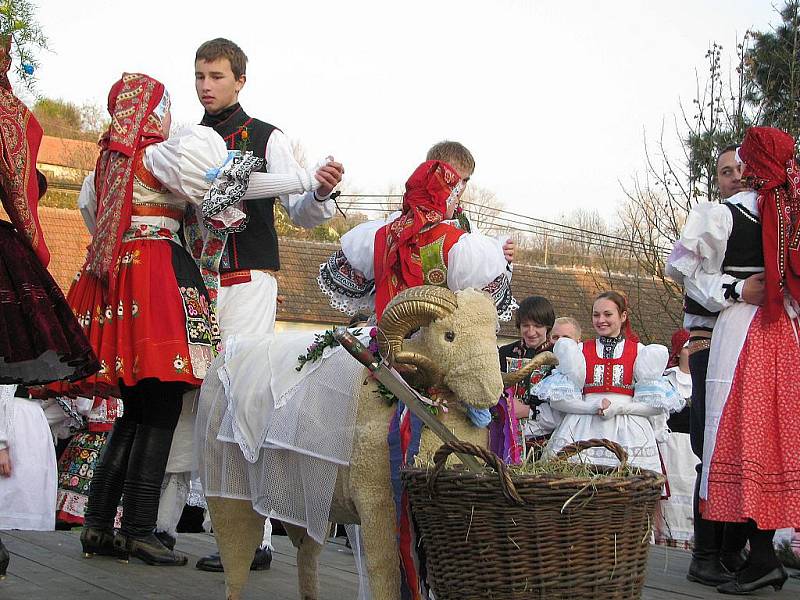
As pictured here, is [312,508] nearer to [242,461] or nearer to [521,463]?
[242,461]

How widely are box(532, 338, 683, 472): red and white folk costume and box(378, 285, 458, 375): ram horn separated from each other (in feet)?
11.3

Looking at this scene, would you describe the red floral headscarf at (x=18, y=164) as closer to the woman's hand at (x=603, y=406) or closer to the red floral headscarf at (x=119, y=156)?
the red floral headscarf at (x=119, y=156)

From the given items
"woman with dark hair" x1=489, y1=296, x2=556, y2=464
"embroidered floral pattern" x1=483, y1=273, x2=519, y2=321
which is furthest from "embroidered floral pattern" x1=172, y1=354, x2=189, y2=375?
"woman with dark hair" x1=489, y1=296, x2=556, y2=464

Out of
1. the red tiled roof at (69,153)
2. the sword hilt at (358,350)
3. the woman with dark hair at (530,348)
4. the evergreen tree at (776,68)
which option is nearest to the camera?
the sword hilt at (358,350)

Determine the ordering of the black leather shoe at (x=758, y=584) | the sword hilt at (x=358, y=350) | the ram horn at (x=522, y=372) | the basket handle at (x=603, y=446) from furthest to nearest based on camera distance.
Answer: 1. the black leather shoe at (x=758, y=584)
2. the ram horn at (x=522, y=372)
3. the sword hilt at (x=358, y=350)
4. the basket handle at (x=603, y=446)

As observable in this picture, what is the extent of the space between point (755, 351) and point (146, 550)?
309cm

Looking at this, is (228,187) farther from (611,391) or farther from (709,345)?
(611,391)

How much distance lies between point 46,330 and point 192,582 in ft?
4.57

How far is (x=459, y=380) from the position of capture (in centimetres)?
347

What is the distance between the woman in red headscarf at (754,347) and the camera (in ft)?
16.9

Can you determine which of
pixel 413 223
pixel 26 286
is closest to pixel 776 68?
pixel 413 223

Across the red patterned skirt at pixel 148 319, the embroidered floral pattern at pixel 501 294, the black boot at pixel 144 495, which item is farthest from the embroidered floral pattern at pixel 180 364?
the embroidered floral pattern at pixel 501 294

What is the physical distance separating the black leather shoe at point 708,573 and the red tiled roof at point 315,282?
49.1 ft

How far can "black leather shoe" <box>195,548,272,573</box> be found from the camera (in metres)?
4.97
